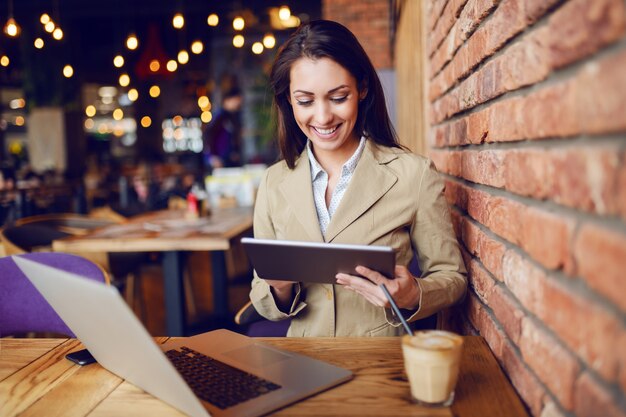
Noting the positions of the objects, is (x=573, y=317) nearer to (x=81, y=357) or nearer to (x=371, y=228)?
(x=371, y=228)

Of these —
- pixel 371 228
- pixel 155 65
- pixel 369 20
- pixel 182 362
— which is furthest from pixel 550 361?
pixel 155 65

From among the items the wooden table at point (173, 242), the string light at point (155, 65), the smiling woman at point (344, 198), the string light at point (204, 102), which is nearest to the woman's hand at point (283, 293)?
the smiling woman at point (344, 198)

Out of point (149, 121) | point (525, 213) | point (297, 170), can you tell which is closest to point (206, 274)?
point (297, 170)

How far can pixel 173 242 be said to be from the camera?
309 cm

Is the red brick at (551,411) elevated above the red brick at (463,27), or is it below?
below

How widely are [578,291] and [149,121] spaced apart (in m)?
17.7

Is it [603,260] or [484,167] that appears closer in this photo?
[603,260]

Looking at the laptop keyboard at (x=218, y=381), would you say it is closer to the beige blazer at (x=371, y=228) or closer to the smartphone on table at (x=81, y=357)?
the smartphone on table at (x=81, y=357)

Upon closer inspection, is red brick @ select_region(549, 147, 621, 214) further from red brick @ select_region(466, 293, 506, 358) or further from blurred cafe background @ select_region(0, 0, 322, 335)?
blurred cafe background @ select_region(0, 0, 322, 335)

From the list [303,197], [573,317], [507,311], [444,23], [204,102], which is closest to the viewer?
[573,317]

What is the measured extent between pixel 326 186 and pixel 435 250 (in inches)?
17.1

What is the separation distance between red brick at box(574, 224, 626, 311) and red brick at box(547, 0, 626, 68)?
0.22m

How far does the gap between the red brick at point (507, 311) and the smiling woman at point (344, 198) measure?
29 cm

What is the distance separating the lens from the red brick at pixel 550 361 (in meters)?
0.82
